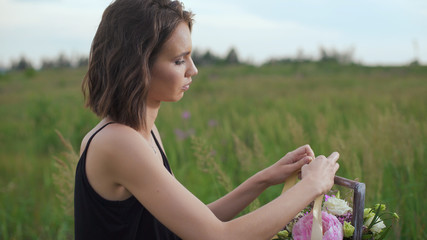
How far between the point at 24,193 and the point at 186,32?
2.75 metres

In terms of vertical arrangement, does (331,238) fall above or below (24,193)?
above

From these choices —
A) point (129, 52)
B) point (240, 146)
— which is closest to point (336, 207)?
point (129, 52)

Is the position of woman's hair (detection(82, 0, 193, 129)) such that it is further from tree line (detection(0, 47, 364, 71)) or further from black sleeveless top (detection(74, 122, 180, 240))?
tree line (detection(0, 47, 364, 71))

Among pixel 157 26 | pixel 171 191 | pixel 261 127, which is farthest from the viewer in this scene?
pixel 261 127

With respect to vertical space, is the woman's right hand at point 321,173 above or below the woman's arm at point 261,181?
above

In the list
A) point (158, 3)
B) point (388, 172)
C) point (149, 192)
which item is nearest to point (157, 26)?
point (158, 3)

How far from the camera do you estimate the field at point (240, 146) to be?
7.11ft

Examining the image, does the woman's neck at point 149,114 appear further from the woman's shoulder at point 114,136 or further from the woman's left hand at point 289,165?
the woman's left hand at point 289,165

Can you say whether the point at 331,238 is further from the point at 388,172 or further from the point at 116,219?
the point at 388,172

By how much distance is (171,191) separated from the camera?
105 centimetres

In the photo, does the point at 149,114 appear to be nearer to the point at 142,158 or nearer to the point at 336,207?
the point at 142,158

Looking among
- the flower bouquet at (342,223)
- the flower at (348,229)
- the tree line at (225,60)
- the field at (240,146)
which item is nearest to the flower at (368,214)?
the flower bouquet at (342,223)

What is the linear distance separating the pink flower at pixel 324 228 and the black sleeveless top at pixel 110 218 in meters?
0.41

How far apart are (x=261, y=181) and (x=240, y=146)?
3.39ft
